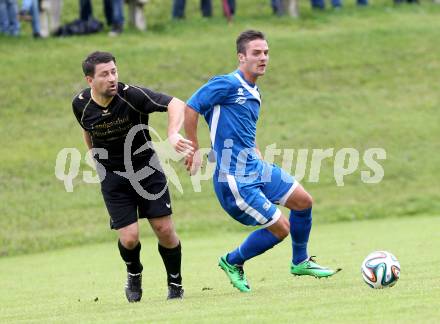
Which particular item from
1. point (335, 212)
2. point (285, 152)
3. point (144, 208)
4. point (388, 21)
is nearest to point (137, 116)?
point (144, 208)

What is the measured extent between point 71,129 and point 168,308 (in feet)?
51.9

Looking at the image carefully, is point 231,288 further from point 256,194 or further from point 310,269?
point 256,194

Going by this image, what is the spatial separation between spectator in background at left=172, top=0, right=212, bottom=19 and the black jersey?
1992 cm

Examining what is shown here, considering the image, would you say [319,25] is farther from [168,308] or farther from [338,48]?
[168,308]

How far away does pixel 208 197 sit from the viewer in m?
21.4

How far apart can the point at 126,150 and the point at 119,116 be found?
1.11ft

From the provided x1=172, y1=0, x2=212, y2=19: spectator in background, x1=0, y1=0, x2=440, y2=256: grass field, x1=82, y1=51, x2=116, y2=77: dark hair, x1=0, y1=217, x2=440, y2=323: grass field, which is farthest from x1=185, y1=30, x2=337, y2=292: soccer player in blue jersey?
x1=172, y1=0, x2=212, y2=19: spectator in background

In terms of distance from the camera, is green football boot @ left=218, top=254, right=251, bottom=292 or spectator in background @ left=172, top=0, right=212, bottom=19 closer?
green football boot @ left=218, top=254, right=251, bottom=292

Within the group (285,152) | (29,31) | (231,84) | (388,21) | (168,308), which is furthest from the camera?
(388,21)

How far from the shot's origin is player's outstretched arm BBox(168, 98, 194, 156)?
8984 millimetres

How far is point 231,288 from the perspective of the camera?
418 inches

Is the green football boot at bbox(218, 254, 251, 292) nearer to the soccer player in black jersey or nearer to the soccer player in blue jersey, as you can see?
the soccer player in blue jersey

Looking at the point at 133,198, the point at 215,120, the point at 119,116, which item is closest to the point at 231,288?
the point at 133,198

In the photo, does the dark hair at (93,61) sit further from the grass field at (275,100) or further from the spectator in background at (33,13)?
the spectator in background at (33,13)
